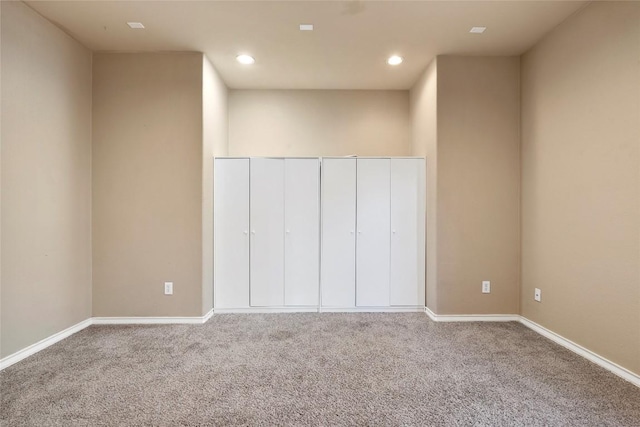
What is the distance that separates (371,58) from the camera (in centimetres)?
319

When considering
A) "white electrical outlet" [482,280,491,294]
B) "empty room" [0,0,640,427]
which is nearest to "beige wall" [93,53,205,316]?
"empty room" [0,0,640,427]

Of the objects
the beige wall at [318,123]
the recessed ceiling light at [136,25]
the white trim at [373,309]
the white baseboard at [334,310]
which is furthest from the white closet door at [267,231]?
the recessed ceiling light at [136,25]

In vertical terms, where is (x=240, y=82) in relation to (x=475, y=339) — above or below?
above

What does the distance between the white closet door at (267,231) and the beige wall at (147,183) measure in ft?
1.88

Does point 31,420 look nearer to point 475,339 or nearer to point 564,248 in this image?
point 475,339

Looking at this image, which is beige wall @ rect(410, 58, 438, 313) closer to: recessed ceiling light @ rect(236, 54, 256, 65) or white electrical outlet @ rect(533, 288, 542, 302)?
white electrical outlet @ rect(533, 288, 542, 302)

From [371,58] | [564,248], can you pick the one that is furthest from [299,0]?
[564,248]

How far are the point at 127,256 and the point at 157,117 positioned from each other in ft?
4.61

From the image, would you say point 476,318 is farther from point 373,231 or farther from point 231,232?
point 231,232

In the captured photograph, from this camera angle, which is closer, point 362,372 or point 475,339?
point 362,372

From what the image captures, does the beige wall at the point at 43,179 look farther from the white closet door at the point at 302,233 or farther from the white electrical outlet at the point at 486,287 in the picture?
the white electrical outlet at the point at 486,287

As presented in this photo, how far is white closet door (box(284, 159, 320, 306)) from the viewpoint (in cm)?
344

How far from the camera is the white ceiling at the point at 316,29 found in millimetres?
2381

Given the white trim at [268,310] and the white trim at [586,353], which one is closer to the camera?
the white trim at [586,353]
